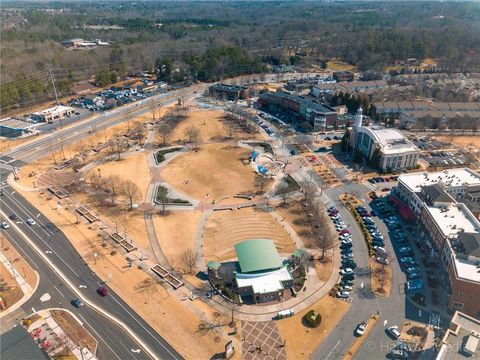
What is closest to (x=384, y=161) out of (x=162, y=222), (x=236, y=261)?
(x=236, y=261)

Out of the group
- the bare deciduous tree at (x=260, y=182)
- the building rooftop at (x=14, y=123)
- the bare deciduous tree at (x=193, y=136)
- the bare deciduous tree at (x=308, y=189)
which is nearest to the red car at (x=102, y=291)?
the bare deciduous tree at (x=260, y=182)

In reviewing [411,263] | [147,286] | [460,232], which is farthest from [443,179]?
[147,286]

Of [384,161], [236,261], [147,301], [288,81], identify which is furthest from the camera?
[288,81]

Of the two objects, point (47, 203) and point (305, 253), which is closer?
point (305, 253)

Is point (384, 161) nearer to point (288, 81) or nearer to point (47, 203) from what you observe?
point (47, 203)

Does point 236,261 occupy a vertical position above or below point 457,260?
below

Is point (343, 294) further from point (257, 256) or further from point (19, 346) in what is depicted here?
point (19, 346)

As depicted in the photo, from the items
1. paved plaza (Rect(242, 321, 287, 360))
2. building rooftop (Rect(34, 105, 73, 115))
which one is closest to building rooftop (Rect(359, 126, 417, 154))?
paved plaza (Rect(242, 321, 287, 360))

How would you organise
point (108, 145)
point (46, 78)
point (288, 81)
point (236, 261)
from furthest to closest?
1. point (288, 81)
2. point (46, 78)
3. point (108, 145)
4. point (236, 261)
